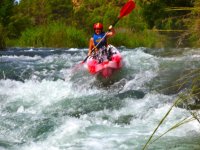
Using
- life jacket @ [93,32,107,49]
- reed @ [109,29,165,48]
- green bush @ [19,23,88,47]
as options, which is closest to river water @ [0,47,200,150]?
life jacket @ [93,32,107,49]

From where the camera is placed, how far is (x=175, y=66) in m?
7.75

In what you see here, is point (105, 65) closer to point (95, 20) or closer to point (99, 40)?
point (99, 40)

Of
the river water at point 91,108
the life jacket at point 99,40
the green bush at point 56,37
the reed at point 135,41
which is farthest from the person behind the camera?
the reed at point 135,41

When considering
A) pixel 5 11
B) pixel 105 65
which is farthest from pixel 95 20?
pixel 105 65

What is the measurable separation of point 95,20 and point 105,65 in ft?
79.0

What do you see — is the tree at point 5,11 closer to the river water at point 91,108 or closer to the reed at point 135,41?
the reed at point 135,41

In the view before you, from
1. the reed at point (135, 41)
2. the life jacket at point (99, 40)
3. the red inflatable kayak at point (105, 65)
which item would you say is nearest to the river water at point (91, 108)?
the red inflatable kayak at point (105, 65)

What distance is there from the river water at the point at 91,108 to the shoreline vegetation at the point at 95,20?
0.94 m

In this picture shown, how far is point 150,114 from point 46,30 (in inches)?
379

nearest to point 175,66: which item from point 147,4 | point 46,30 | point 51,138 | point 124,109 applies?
point 124,109

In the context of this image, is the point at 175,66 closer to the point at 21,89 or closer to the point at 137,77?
the point at 137,77

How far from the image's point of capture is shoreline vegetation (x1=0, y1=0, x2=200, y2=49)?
12.1 feet

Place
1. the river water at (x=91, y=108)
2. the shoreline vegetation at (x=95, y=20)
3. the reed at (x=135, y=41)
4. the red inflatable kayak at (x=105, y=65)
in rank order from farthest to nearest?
the reed at (x=135, y=41), the red inflatable kayak at (x=105, y=65), the river water at (x=91, y=108), the shoreline vegetation at (x=95, y=20)

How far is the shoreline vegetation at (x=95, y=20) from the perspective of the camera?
146 inches
